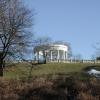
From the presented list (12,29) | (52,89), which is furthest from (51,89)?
(12,29)

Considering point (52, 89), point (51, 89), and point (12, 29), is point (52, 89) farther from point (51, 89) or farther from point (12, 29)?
point (12, 29)

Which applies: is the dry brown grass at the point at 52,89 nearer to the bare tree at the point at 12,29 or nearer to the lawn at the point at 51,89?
the lawn at the point at 51,89

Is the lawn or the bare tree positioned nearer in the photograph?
the lawn

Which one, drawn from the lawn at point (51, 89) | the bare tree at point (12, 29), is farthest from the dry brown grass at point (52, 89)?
the bare tree at point (12, 29)

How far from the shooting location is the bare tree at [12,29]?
48156mm

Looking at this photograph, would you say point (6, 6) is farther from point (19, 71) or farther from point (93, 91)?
point (93, 91)

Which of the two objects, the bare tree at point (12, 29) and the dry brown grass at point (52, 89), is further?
the bare tree at point (12, 29)

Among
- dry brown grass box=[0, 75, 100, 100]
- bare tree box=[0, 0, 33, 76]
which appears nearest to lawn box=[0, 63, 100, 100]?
dry brown grass box=[0, 75, 100, 100]

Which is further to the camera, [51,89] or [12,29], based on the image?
[12,29]

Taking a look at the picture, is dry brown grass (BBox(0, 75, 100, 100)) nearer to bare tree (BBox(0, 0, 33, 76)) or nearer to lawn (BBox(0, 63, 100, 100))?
lawn (BBox(0, 63, 100, 100))

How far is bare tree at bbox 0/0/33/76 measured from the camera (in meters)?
48.2

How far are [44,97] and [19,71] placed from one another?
2531 cm

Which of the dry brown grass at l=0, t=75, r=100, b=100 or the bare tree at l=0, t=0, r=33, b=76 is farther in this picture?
the bare tree at l=0, t=0, r=33, b=76

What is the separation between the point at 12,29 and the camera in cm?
4856
